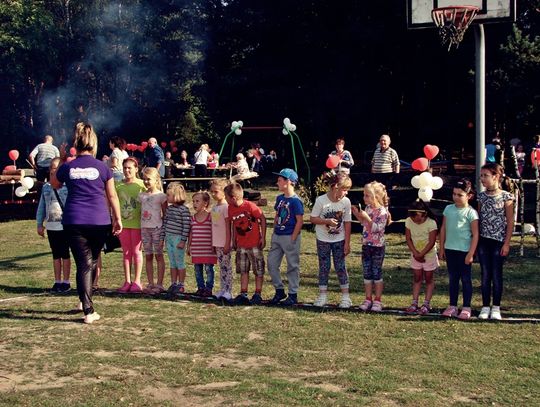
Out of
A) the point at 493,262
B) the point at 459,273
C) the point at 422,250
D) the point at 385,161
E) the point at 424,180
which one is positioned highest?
the point at 385,161

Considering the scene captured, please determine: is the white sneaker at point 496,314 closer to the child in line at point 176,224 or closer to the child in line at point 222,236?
the child in line at point 222,236

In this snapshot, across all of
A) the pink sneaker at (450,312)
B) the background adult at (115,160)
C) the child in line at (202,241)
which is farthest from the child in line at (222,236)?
the background adult at (115,160)

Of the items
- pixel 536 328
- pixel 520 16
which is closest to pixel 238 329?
pixel 536 328

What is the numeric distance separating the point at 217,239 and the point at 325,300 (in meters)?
1.44

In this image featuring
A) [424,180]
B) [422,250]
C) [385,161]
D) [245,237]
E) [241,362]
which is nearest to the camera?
[241,362]

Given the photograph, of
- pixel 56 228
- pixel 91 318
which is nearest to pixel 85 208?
pixel 91 318

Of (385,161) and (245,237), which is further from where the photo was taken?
(385,161)

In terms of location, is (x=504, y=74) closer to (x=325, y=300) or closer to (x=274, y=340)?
(x=325, y=300)

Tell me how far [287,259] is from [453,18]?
5025 millimetres

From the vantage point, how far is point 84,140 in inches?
326

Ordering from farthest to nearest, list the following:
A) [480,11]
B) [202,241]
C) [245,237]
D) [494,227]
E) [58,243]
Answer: [480,11], [58,243], [202,241], [245,237], [494,227]

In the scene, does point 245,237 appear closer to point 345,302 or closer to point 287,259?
point 287,259

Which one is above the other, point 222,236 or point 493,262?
point 222,236

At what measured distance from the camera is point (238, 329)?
797 cm
